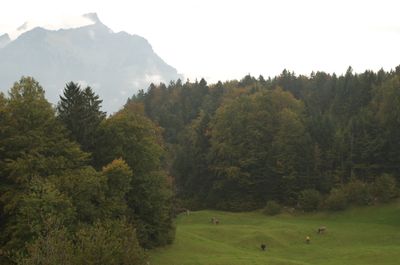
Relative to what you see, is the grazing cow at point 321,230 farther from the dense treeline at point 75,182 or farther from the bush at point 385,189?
the dense treeline at point 75,182

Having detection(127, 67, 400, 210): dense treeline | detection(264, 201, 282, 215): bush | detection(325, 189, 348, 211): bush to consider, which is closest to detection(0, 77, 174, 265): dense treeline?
detection(264, 201, 282, 215): bush

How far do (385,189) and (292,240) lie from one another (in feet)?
71.0

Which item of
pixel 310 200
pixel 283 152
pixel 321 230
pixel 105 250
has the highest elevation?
pixel 283 152

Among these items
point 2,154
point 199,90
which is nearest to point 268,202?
point 2,154

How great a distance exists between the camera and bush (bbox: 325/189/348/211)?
232ft

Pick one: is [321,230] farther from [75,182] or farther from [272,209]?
[75,182]

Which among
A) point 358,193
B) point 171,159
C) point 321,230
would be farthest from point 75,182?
point 171,159

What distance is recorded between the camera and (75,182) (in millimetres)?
38625

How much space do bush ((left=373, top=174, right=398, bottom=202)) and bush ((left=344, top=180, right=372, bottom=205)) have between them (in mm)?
1203

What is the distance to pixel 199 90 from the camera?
145 meters

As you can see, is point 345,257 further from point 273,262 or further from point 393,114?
point 393,114

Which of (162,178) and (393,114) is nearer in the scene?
(162,178)

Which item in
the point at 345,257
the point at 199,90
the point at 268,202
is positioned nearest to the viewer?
the point at 345,257

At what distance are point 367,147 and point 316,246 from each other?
105 feet
